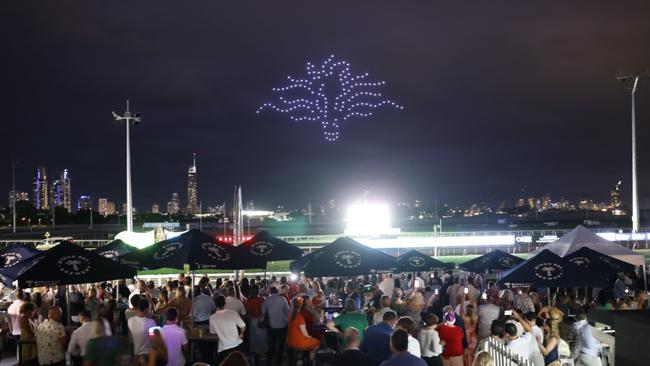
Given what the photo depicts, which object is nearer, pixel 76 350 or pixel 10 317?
pixel 76 350

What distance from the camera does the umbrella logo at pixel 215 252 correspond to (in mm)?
11898

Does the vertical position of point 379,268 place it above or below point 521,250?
above

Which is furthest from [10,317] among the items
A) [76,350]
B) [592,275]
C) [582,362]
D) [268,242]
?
[592,275]

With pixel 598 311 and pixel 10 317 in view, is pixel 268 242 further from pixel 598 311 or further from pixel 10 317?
pixel 598 311

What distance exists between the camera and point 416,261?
52.4ft

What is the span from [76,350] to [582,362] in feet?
24.0

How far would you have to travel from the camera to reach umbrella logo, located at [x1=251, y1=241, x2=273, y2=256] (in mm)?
14477

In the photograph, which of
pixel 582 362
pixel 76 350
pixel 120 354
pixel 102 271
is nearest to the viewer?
pixel 120 354

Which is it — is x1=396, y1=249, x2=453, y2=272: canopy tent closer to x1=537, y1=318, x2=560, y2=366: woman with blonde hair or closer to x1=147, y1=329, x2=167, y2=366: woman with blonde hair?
x1=537, y1=318, x2=560, y2=366: woman with blonde hair

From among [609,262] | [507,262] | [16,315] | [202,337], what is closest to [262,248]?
[202,337]

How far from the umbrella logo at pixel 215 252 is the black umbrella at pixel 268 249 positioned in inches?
67.7

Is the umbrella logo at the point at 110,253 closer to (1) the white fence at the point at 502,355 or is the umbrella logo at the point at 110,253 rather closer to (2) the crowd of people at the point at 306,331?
(2) the crowd of people at the point at 306,331

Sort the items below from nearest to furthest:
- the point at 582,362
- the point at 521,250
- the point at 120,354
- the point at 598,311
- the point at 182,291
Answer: the point at 598,311
the point at 120,354
the point at 582,362
the point at 182,291
the point at 521,250

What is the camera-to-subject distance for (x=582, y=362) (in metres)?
9.05
